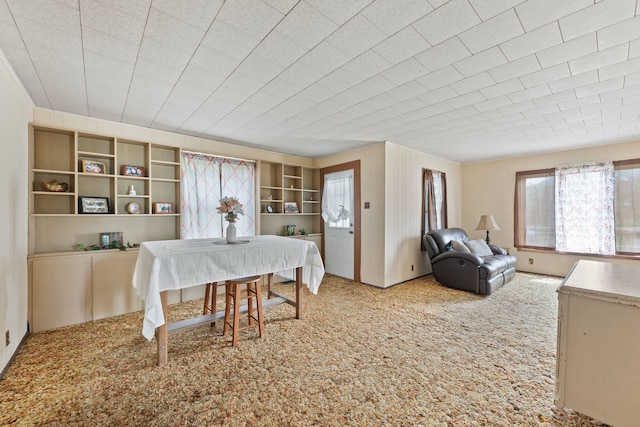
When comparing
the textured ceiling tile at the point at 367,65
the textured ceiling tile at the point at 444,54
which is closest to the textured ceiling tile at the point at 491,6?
the textured ceiling tile at the point at 444,54

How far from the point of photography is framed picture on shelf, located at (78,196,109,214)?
10.5 feet

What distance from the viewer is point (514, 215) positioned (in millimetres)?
A: 5562

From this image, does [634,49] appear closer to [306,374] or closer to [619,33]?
[619,33]

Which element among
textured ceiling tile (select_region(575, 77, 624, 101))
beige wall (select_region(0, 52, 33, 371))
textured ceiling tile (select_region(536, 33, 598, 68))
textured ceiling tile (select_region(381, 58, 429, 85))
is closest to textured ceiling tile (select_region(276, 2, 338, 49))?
textured ceiling tile (select_region(381, 58, 429, 85))

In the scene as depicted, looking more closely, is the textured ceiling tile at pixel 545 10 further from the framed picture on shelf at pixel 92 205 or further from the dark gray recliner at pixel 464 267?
the framed picture on shelf at pixel 92 205

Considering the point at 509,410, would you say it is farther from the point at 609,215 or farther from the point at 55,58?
the point at 609,215

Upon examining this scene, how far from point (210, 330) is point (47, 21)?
2778 millimetres

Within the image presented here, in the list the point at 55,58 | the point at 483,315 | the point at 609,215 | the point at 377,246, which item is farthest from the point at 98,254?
the point at 609,215

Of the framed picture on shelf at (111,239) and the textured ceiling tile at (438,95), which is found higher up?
the textured ceiling tile at (438,95)

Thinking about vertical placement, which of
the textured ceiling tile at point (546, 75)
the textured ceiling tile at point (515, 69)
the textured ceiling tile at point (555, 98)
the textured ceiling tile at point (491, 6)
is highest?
the textured ceiling tile at point (491, 6)

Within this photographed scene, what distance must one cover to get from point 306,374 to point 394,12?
8.35 feet

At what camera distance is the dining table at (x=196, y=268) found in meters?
2.10

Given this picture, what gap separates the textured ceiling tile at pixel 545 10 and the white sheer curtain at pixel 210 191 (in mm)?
4000

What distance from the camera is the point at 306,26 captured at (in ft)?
5.43
